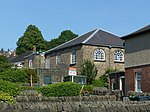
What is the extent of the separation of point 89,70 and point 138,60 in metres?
13.0

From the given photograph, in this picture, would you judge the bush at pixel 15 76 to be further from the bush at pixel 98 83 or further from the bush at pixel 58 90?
the bush at pixel 58 90

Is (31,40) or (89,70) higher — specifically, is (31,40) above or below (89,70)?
above

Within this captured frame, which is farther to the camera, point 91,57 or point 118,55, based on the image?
point 118,55

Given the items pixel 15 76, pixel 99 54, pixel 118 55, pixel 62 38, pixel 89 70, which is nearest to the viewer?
pixel 89 70

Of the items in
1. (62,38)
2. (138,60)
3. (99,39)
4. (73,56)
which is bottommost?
(138,60)

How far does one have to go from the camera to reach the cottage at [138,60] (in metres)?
32.7

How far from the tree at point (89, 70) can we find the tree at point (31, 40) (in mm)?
45591

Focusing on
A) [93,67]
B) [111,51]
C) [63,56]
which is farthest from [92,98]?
[63,56]

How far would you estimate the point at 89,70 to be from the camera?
151 ft

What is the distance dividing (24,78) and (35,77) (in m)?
2.24

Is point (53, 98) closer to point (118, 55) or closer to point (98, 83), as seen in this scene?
point (98, 83)

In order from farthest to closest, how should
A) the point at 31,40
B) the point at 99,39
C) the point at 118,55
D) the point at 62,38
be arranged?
the point at 62,38
the point at 31,40
the point at 118,55
the point at 99,39

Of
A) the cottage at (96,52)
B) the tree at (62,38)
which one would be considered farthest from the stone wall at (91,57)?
the tree at (62,38)

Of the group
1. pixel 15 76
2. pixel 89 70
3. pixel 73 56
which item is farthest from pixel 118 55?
pixel 15 76
